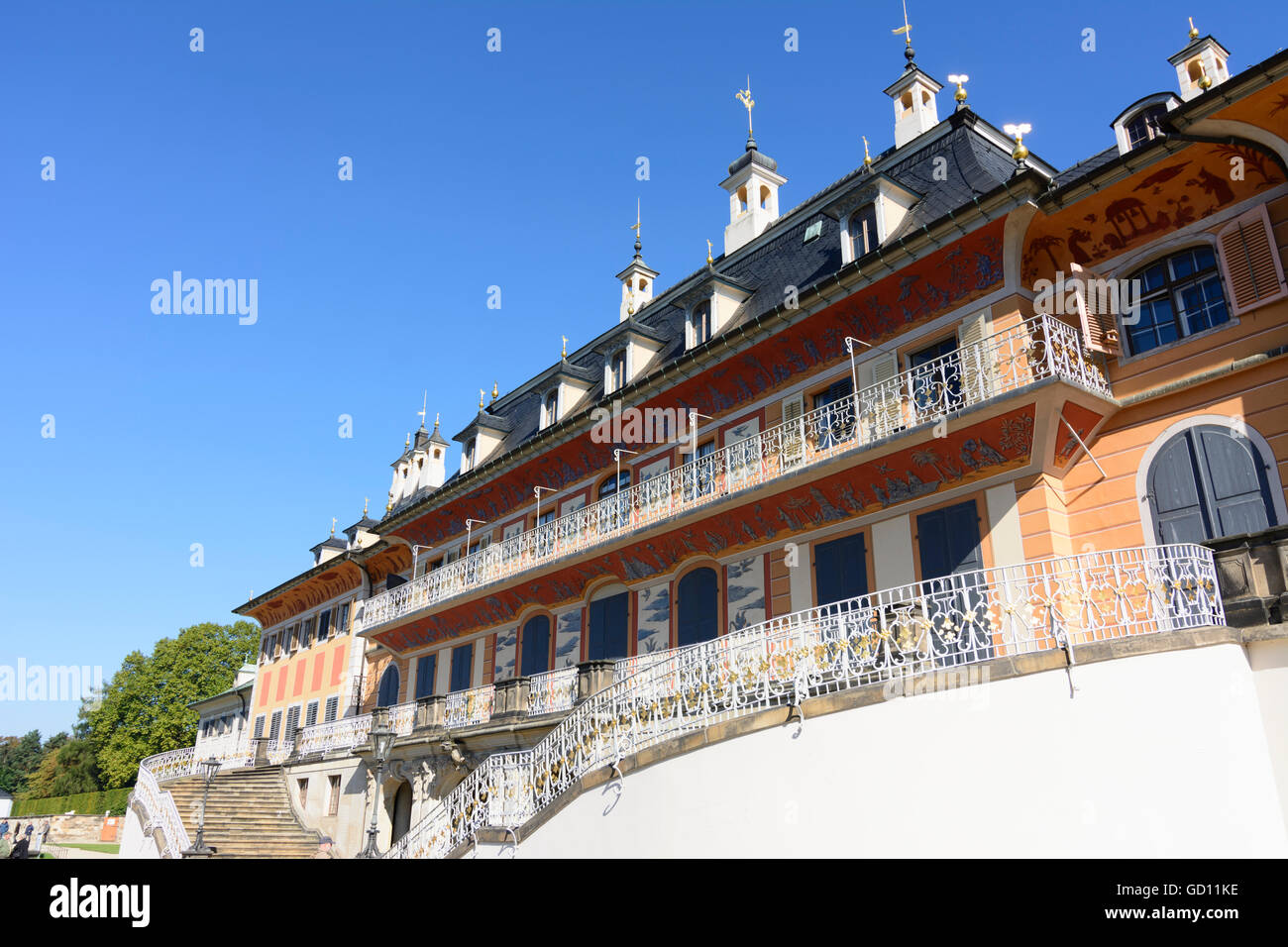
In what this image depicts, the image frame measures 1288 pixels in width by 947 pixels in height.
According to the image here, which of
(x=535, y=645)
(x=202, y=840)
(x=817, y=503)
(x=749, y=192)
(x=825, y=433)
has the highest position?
(x=749, y=192)

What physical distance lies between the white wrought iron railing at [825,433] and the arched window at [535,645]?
4.77 ft

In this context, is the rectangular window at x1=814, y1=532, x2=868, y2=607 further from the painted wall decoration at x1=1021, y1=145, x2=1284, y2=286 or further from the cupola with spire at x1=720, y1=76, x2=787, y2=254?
the cupola with spire at x1=720, y1=76, x2=787, y2=254

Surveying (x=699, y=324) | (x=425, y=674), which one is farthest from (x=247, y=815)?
(x=699, y=324)

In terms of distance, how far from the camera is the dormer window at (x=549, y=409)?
25881mm

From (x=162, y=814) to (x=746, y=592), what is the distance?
63.0 feet

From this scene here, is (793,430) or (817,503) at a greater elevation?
(793,430)

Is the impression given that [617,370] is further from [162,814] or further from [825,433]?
[162,814]

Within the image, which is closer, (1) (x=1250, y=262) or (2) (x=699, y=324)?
(1) (x=1250, y=262)

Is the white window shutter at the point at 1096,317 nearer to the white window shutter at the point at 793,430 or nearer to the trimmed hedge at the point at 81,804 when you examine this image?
the white window shutter at the point at 793,430

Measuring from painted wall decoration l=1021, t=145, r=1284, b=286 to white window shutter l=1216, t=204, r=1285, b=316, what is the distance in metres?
0.45

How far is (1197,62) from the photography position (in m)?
15.3
